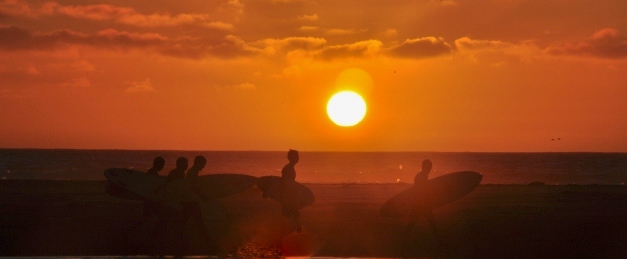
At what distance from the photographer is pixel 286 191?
60.1ft

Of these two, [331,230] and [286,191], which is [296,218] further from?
[331,230]

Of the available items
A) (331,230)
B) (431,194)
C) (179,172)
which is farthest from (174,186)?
(431,194)

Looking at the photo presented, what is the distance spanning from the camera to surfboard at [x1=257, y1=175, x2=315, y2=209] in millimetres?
18391

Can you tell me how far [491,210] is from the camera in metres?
26.7

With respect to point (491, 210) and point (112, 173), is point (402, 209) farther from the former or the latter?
point (491, 210)

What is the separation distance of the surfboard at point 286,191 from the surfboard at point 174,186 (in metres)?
0.66

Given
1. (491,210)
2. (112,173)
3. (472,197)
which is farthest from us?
(472,197)

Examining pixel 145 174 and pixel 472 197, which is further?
pixel 472 197

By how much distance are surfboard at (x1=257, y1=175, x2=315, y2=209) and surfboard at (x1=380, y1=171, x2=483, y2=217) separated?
6.05 feet

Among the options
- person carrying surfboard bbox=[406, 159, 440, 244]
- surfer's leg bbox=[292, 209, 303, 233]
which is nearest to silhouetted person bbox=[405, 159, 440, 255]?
person carrying surfboard bbox=[406, 159, 440, 244]

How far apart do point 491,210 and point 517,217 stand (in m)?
2.57

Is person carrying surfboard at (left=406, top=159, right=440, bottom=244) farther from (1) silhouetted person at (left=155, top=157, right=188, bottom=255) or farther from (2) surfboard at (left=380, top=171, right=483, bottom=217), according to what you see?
(1) silhouetted person at (left=155, top=157, right=188, bottom=255)

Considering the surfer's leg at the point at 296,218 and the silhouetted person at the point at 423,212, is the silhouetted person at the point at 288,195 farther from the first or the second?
the silhouetted person at the point at 423,212

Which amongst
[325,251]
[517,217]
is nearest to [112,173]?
[325,251]
